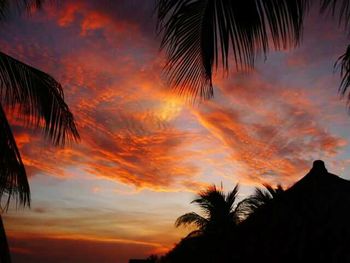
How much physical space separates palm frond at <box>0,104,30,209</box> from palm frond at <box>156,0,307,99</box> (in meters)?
3.44

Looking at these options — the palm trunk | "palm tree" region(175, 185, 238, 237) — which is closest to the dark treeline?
the palm trunk

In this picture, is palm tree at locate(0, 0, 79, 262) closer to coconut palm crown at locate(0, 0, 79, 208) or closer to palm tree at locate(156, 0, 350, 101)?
coconut palm crown at locate(0, 0, 79, 208)

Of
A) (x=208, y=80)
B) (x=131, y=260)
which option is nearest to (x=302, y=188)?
(x=208, y=80)

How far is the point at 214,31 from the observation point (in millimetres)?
2826

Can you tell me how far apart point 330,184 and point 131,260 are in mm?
26472

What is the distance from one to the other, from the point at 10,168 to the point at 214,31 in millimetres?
4102

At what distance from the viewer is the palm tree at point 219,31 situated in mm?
2451

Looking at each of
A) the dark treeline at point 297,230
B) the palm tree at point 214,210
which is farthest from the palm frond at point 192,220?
the dark treeline at point 297,230

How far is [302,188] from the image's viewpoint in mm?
5625


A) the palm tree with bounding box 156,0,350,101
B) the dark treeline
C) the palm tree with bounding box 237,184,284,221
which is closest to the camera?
the palm tree with bounding box 156,0,350,101

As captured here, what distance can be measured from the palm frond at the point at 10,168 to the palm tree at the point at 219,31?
3433 mm

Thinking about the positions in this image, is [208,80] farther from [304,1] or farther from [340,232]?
[340,232]

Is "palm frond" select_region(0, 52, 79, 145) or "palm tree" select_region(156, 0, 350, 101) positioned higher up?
"palm frond" select_region(0, 52, 79, 145)

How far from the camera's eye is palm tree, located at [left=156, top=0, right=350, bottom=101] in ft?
8.04
